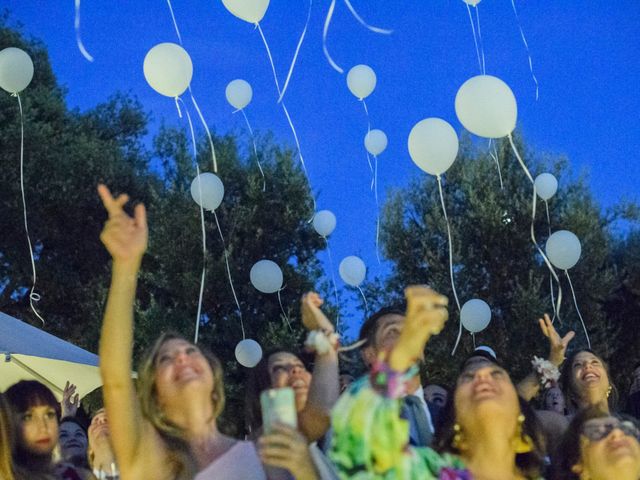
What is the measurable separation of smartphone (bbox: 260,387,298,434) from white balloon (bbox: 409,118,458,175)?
478cm

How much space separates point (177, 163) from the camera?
52.5 ft

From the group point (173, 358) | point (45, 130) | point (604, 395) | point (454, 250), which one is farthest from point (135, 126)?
point (173, 358)

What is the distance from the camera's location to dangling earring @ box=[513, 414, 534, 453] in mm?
2947

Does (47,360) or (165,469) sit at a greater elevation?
(47,360)

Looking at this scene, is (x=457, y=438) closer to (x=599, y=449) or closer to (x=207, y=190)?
(x=599, y=449)

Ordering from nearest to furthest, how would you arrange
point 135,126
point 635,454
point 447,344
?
point 635,454
point 447,344
point 135,126

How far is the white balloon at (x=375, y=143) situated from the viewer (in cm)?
1038

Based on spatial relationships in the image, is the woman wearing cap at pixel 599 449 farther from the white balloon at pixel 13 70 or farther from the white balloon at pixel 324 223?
the white balloon at pixel 324 223

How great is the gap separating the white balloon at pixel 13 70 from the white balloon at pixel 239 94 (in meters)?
2.45

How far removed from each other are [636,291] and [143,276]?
8385mm

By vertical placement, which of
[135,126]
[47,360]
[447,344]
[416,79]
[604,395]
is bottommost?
[604,395]

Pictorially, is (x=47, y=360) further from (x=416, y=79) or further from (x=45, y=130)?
(x=416, y=79)

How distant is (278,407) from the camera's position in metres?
2.16

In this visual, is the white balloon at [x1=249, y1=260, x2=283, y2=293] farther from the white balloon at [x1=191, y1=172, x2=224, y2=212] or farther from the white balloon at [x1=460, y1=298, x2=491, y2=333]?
the white balloon at [x1=460, y1=298, x2=491, y2=333]
